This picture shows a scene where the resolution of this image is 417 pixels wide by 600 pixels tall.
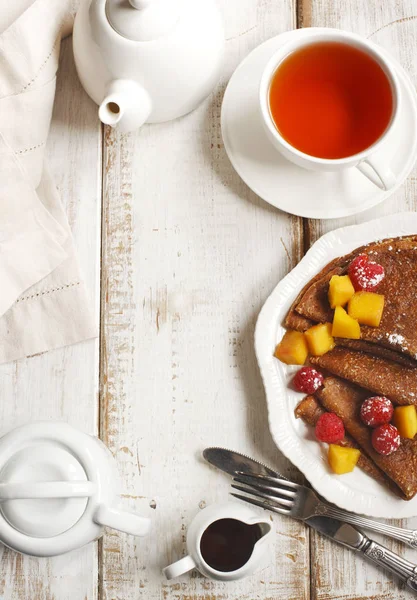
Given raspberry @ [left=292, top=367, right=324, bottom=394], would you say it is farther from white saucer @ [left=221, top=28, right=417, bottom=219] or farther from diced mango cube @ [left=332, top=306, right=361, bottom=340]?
white saucer @ [left=221, top=28, right=417, bottom=219]

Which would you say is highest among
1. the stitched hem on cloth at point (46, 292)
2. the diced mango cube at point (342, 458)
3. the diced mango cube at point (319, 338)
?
the stitched hem on cloth at point (46, 292)

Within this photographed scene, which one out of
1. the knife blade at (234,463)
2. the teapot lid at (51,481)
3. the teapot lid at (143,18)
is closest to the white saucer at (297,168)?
the teapot lid at (143,18)

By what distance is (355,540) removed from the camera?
4.51ft

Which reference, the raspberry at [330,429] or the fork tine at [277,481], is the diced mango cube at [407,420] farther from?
the fork tine at [277,481]

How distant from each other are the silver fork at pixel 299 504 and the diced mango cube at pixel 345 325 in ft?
1.07

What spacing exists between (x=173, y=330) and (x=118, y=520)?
1.34 feet

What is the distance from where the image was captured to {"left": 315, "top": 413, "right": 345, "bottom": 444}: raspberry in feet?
4.40

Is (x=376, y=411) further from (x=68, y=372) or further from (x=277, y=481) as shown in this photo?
(x=68, y=372)

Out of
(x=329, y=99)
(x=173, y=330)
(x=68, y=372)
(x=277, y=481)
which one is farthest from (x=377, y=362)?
(x=68, y=372)

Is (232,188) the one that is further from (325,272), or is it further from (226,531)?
(226,531)

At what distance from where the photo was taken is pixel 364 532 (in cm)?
141

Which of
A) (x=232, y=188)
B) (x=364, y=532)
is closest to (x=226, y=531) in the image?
(x=364, y=532)

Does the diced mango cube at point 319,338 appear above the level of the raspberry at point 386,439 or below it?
above

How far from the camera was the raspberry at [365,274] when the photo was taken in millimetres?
1335
